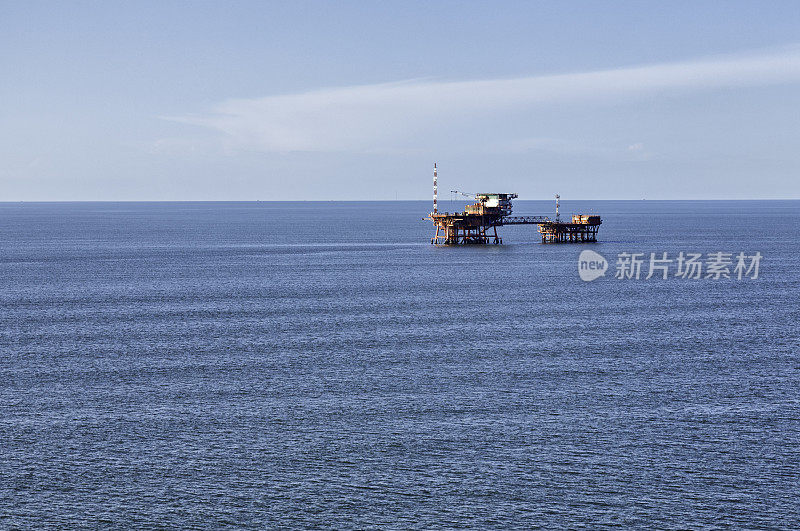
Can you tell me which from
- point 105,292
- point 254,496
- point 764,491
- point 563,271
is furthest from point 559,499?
point 563,271

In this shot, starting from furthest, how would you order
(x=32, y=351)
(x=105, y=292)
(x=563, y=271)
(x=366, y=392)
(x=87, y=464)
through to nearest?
1. (x=563, y=271)
2. (x=105, y=292)
3. (x=32, y=351)
4. (x=366, y=392)
5. (x=87, y=464)

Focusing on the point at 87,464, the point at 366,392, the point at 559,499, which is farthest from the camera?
the point at 366,392

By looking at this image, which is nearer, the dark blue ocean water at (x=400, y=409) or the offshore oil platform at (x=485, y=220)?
the dark blue ocean water at (x=400, y=409)

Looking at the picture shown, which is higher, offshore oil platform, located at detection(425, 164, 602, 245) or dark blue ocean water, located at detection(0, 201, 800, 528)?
offshore oil platform, located at detection(425, 164, 602, 245)

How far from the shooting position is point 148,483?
41688mm

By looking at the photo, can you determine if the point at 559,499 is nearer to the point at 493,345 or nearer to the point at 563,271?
the point at 493,345

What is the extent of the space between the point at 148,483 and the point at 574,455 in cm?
2145

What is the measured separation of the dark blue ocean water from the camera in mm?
39531

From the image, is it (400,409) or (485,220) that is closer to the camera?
(400,409)

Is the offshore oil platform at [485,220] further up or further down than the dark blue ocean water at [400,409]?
further up

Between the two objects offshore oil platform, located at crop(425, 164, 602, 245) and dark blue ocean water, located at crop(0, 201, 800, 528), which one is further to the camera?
offshore oil platform, located at crop(425, 164, 602, 245)

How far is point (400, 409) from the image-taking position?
5328 cm

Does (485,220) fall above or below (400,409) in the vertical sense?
above

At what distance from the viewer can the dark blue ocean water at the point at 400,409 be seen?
130ft
